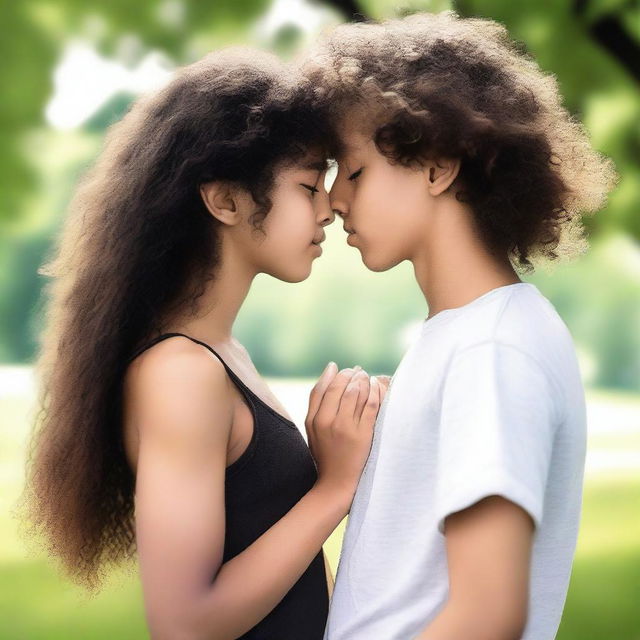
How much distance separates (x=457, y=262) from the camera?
159 cm

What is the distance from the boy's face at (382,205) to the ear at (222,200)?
22cm

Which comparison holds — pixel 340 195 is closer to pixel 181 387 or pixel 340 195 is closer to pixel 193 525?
pixel 181 387

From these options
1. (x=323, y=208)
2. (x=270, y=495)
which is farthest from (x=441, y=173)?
(x=270, y=495)

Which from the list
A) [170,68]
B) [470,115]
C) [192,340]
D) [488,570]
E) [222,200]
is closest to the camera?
[488,570]

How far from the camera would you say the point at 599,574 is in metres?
6.19

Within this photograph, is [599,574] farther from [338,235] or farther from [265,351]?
[265,351]

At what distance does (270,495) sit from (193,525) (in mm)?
208

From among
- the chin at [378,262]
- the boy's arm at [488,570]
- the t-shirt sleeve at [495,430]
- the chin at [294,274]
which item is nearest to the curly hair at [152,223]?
the chin at [294,274]

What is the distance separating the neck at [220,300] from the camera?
179cm

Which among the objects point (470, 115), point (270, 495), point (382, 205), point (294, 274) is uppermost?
point (470, 115)

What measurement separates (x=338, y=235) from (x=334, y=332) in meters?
1.70

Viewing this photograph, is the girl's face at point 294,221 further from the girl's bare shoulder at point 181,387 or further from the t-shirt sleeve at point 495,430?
the t-shirt sleeve at point 495,430

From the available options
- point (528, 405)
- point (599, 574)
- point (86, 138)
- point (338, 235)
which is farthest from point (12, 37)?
point (528, 405)

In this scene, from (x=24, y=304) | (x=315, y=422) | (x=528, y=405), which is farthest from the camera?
(x=24, y=304)
